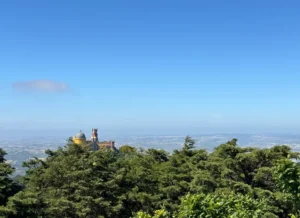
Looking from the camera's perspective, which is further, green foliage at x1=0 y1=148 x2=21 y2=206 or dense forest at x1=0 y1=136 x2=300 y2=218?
dense forest at x1=0 y1=136 x2=300 y2=218

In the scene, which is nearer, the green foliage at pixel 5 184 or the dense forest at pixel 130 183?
the green foliage at pixel 5 184

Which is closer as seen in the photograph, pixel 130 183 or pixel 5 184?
pixel 5 184

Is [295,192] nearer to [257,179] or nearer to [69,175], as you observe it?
[257,179]

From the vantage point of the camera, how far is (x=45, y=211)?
40.5 ft

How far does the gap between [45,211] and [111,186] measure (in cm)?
317

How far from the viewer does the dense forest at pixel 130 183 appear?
42.1ft

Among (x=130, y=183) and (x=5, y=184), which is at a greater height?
(x=5, y=184)

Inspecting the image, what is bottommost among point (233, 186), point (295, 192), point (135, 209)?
point (135, 209)

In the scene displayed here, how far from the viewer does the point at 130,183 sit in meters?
15.8

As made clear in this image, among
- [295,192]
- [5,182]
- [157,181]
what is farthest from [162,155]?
[295,192]

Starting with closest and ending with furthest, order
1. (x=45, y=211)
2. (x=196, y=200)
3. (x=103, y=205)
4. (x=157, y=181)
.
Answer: (x=196, y=200)
(x=45, y=211)
(x=103, y=205)
(x=157, y=181)

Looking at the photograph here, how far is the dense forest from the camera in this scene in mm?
12820

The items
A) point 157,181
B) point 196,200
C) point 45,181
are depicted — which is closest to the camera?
point 196,200

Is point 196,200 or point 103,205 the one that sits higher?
point 196,200
